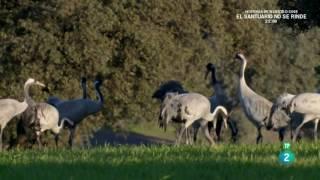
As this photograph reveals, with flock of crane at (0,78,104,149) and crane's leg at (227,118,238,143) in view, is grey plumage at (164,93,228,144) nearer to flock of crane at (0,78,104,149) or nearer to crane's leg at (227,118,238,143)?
crane's leg at (227,118,238,143)

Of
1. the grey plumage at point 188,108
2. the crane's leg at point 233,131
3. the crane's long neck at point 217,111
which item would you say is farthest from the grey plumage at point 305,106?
the crane's leg at point 233,131

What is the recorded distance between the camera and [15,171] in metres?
12.6

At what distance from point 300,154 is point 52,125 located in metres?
10.5

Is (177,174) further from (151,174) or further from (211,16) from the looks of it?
(211,16)

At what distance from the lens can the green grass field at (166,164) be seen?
11.7 meters

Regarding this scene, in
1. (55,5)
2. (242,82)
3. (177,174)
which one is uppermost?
(55,5)

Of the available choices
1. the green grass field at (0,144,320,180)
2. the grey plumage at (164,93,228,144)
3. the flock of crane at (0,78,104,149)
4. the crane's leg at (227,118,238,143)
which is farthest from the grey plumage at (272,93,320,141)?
the flock of crane at (0,78,104,149)

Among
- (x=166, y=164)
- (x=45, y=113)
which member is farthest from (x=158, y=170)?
(x=45, y=113)

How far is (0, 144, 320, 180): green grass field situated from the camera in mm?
11719

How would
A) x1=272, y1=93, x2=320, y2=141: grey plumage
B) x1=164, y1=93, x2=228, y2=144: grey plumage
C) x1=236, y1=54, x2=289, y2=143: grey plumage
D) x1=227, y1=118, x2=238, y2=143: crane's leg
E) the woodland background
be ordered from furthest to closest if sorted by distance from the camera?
the woodland background → x1=227, y1=118, x2=238, y2=143: crane's leg → x1=236, y1=54, x2=289, y2=143: grey plumage → x1=164, y1=93, x2=228, y2=144: grey plumage → x1=272, y1=93, x2=320, y2=141: grey plumage

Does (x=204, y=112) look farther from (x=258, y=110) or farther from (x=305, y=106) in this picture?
(x=305, y=106)

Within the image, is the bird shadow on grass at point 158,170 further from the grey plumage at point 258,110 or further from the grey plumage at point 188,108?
the grey plumage at point 258,110

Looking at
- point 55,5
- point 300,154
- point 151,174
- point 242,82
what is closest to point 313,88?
point 55,5

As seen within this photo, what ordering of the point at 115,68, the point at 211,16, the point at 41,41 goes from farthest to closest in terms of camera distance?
1. the point at 211,16
2. the point at 115,68
3. the point at 41,41
